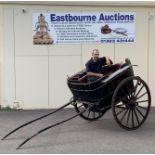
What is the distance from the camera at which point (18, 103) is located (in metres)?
11.9

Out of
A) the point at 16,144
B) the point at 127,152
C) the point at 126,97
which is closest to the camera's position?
the point at 127,152

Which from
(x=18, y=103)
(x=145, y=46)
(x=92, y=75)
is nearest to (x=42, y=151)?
(x=92, y=75)

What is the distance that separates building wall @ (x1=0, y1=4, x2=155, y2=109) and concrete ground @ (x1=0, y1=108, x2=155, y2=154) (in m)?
1.51

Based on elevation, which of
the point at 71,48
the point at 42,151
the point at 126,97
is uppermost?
the point at 71,48

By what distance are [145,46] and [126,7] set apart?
1.12 metres

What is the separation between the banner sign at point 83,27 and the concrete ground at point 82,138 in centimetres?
235

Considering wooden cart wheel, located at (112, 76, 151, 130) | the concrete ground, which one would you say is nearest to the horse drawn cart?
wooden cart wheel, located at (112, 76, 151, 130)

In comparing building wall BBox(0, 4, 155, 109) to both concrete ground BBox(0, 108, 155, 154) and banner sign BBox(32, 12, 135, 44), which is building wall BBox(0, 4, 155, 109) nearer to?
banner sign BBox(32, 12, 135, 44)

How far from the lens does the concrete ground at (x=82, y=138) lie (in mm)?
7715

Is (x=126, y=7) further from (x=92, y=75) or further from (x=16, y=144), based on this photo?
(x=16, y=144)

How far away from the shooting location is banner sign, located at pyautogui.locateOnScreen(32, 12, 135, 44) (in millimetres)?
11797

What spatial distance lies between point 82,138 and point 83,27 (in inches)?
164

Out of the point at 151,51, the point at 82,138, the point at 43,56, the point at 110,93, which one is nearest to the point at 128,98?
the point at 110,93

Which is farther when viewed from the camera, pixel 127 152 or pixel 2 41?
pixel 2 41
